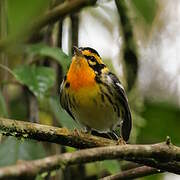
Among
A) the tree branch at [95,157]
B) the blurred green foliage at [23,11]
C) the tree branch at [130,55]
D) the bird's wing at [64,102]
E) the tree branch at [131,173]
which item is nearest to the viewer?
the blurred green foliage at [23,11]

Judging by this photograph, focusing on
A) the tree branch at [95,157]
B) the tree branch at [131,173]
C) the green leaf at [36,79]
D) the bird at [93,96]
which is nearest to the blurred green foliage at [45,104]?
the green leaf at [36,79]

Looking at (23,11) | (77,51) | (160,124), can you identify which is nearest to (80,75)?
(77,51)

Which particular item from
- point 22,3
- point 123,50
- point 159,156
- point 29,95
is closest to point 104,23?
point 123,50

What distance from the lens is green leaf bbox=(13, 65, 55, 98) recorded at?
2939 millimetres

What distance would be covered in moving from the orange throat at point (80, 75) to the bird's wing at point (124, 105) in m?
0.16

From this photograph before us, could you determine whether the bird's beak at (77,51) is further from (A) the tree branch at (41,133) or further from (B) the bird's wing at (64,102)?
(A) the tree branch at (41,133)

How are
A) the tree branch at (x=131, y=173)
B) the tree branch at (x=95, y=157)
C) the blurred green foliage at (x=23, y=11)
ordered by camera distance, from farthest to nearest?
1. the tree branch at (x=131, y=173)
2. the tree branch at (x=95, y=157)
3. the blurred green foliage at (x=23, y=11)

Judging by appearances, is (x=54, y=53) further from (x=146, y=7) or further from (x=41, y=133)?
(x=146, y=7)

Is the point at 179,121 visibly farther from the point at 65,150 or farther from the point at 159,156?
the point at 159,156

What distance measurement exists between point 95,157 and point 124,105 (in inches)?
78.4

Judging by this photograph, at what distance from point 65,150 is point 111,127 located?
42 cm

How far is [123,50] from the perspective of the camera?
390 centimetres

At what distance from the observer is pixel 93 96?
329cm

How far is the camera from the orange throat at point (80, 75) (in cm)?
335
